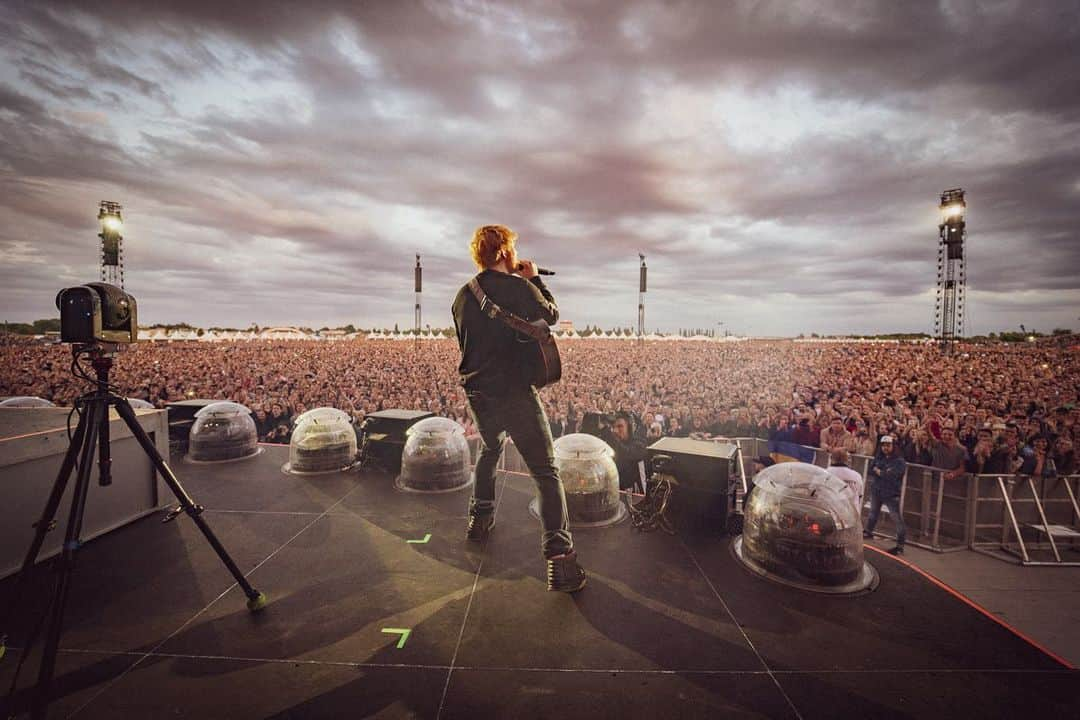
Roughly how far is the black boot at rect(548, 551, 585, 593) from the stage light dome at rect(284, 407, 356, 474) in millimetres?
3488

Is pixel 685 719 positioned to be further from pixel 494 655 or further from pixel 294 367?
pixel 294 367

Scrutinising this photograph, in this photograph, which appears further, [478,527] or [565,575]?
[478,527]

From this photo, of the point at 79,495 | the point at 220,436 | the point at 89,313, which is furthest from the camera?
the point at 220,436

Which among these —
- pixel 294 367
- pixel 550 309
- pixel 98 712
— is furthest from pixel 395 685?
pixel 294 367

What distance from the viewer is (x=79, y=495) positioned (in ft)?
6.59

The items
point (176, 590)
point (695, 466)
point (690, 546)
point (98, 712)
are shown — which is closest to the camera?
point (98, 712)

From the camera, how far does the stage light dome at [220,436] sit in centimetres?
555

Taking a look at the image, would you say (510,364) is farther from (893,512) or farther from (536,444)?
(893,512)

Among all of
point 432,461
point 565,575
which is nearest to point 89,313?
point 565,575

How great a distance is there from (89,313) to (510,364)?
216cm

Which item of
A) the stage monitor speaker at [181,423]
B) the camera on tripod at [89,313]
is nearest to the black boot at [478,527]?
the camera on tripod at [89,313]

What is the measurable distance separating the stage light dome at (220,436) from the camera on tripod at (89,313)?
3.91m

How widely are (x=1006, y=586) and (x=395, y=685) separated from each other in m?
8.49

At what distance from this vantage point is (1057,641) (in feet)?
15.9
